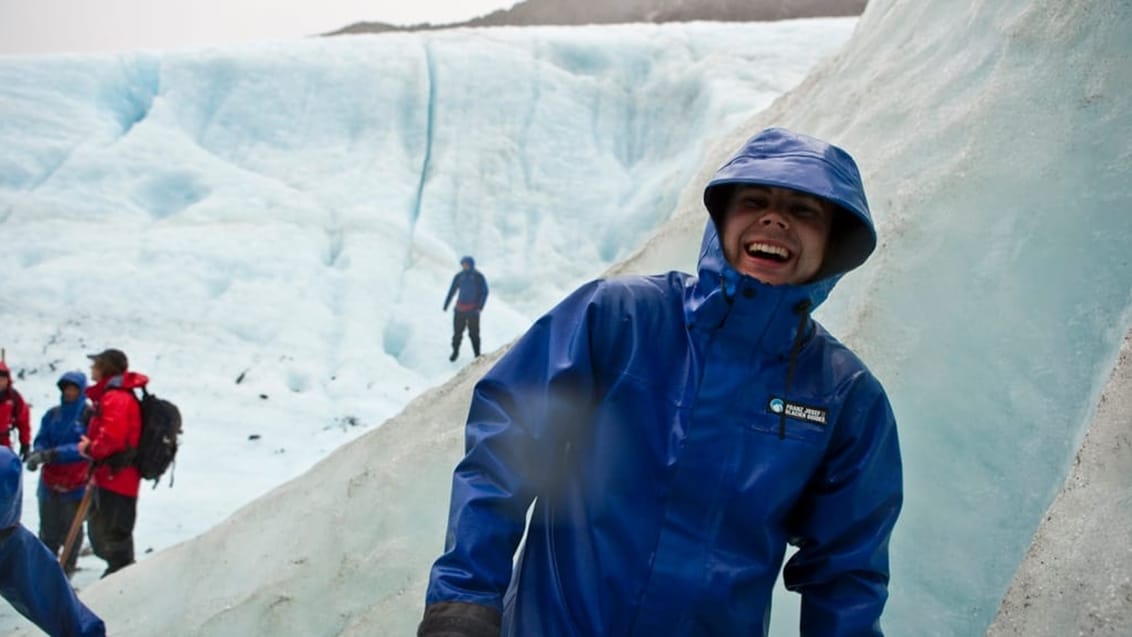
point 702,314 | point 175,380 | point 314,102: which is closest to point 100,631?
point 702,314

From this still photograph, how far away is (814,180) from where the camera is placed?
1344mm

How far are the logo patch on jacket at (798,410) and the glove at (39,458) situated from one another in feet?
14.9

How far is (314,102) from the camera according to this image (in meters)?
14.9

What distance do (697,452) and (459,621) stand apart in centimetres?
42

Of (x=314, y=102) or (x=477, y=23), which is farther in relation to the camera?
(x=477, y=23)

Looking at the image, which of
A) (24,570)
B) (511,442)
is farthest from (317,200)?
(511,442)

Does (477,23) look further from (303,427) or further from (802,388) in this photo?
(802,388)

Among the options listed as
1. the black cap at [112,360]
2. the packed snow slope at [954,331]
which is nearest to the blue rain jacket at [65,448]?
the black cap at [112,360]

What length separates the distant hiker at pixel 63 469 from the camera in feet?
15.7

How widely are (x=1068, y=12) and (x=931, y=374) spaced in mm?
1251

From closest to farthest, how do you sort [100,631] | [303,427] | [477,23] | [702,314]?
[702,314]
[100,631]
[303,427]
[477,23]

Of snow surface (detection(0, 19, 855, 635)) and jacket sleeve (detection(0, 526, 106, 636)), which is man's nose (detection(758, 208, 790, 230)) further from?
snow surface (detection(0, 19, 855, 635))

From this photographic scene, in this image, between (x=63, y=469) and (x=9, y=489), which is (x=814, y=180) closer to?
(x=9, y=489)

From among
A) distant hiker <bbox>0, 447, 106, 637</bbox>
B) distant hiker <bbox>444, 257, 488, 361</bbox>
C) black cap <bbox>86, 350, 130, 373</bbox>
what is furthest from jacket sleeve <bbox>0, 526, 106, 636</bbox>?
distant hiker <bbox>444, 257, 488, 361</bbox>
